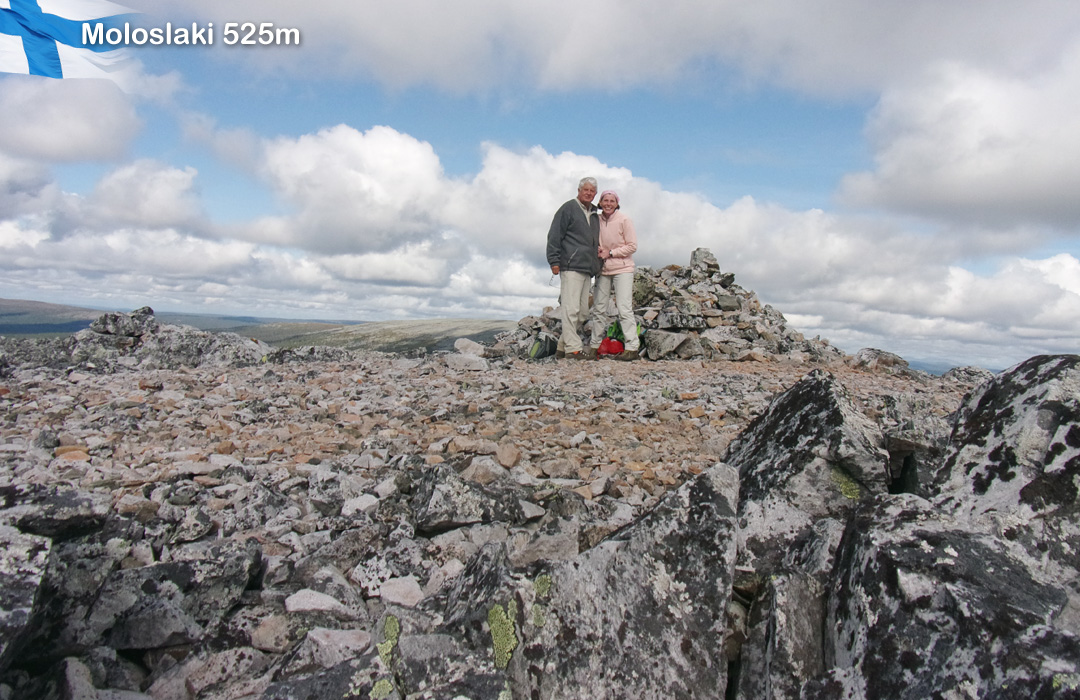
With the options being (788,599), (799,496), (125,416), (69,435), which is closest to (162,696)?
(788,599)

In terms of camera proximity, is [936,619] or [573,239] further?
[573,239]

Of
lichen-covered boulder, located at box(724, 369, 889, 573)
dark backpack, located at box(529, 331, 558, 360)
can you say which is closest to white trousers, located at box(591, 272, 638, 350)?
dark backpack, located at box(529, 331, 558, 360)

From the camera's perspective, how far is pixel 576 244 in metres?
16.2

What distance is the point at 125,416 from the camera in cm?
929

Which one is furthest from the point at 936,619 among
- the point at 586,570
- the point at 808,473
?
the point at 586,570

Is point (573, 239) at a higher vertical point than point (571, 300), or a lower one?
higher

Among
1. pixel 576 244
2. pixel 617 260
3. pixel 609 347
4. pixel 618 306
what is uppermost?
pixel 576 244

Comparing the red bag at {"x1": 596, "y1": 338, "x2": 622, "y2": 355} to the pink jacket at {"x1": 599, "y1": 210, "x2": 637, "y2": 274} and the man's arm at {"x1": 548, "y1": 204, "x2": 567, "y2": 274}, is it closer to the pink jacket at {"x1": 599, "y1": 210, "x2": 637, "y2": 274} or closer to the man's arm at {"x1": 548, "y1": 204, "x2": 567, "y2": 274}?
the pink jacket at {"x1": 599, "y1": 210, "x2": 637, "y2": 274}

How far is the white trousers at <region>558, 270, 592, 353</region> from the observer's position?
1655 centimetres

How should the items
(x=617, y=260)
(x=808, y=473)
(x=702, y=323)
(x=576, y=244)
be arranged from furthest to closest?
(x=702, y=323)
(x=617, y=260)
(x=576, y=244)
(x=808, y=473)

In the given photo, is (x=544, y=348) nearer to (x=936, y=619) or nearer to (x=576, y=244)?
(x=576, y=244)

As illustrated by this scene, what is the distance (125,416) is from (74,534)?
6.62 meters

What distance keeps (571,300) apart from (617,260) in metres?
1.69

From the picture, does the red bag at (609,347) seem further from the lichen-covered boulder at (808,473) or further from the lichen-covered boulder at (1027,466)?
the lichen-covered boulder at (1027,466)
